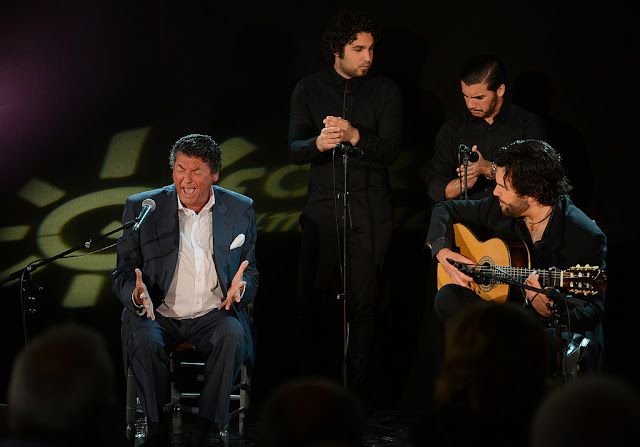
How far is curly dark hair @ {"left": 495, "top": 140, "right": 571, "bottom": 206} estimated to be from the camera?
12.8 ft

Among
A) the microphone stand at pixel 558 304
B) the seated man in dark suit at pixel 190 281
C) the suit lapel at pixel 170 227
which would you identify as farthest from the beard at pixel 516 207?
the suit lapel at pixel 170 227

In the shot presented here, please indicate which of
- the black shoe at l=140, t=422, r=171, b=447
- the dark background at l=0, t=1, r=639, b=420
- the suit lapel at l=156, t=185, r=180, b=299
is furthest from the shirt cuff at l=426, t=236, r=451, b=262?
the black shoe at l=140, t=422, r=171, b=447

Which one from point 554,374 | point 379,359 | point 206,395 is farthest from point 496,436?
point 379,359

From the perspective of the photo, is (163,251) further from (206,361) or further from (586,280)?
(586,280)

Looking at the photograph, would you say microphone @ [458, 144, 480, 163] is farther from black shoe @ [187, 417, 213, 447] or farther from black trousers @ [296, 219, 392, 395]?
black shoe @ [187, 417, 213, 447]

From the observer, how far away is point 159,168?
5.45m

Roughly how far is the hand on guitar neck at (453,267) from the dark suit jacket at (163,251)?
45.5 inches

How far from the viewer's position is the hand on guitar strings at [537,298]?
141 inches

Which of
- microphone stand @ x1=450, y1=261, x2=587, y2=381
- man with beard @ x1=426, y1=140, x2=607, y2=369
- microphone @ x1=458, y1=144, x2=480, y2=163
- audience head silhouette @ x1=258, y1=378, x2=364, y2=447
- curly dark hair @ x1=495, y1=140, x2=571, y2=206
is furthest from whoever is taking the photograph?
microphone @ x1=458, y1=144, x2=480, y2=163

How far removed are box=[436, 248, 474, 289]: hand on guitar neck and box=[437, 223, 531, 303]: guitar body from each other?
0.07 metres

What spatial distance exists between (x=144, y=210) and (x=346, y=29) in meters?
1.82

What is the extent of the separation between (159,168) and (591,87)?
3.22 metres

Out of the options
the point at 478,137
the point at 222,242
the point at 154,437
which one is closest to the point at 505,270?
the point at 478,137

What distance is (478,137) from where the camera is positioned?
4824 mm
